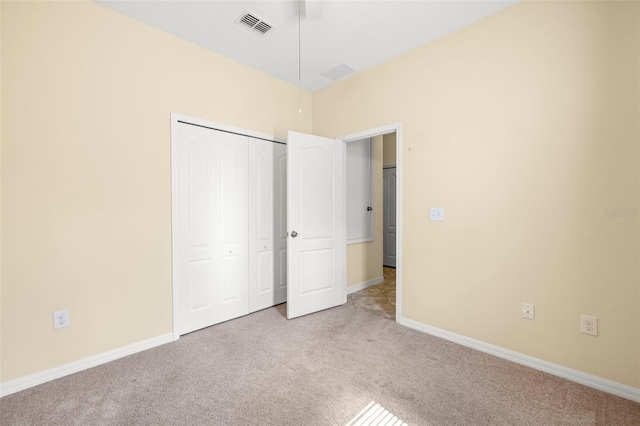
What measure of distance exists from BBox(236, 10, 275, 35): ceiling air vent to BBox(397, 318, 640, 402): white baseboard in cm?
310

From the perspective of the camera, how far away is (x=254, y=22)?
243 centimetres

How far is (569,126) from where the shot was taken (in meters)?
2.00

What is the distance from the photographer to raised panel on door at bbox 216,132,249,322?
301cm

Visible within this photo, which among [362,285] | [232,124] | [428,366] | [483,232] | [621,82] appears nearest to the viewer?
[621,82]

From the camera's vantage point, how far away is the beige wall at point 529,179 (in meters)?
1.84

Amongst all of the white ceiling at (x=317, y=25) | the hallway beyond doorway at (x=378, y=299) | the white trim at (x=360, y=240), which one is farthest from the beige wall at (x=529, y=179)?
the white trim at (x=360, y=240)

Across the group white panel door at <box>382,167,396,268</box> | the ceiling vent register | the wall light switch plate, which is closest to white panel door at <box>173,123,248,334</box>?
the ceiling vent register

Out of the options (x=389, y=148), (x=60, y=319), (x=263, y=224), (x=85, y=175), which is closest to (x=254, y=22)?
(x=85, y=175)

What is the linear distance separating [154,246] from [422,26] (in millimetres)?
3052

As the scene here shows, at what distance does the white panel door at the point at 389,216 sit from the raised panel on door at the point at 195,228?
3.90m

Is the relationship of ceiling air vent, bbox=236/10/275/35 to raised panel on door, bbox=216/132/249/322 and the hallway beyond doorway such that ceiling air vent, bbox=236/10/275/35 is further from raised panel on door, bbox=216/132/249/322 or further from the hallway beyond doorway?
the hallway beyond doorway

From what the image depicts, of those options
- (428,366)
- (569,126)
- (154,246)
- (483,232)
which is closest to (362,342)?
(428,366)

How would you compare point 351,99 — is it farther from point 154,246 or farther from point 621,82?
point 154,246

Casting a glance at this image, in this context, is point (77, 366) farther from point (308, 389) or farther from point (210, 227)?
point (308, 389)
